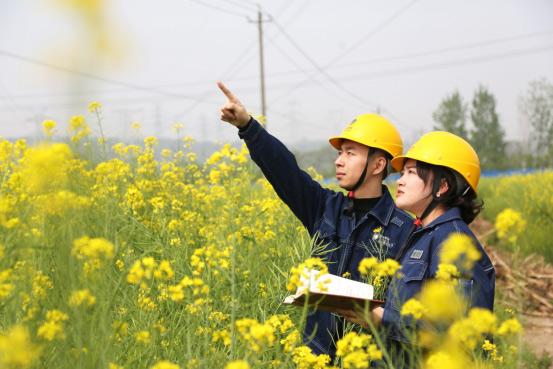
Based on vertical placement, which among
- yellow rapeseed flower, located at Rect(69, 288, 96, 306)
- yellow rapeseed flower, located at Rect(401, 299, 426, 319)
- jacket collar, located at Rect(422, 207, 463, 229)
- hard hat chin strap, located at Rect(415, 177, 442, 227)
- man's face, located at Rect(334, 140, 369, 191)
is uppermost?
man's face, located at Rect(334, 140, 369, 191)

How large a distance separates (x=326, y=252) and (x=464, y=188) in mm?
739

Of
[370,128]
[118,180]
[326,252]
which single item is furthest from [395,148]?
[118,180]

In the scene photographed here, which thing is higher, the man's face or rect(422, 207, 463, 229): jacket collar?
the man's face

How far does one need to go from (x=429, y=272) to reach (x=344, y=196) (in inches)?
32.4

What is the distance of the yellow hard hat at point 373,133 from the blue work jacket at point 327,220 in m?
0.25

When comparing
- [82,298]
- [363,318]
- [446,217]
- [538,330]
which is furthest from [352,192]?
[538,330]

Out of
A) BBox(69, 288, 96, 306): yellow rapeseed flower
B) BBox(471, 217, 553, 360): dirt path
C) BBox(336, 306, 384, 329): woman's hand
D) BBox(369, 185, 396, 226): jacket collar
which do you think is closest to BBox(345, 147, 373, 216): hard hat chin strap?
BBox(369, 185, 396, 226): jacket collar

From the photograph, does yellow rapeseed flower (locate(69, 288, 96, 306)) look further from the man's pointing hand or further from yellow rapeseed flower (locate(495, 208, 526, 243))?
the man's pointing hand

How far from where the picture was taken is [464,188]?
2.83 m

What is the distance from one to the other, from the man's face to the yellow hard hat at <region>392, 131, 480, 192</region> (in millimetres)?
360

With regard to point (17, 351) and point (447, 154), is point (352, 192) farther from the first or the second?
point (17, 351)

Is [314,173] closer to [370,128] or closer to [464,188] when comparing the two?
[370,128]

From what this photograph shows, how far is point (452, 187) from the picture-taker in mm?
2814

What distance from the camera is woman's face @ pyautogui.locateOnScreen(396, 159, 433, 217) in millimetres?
2730
